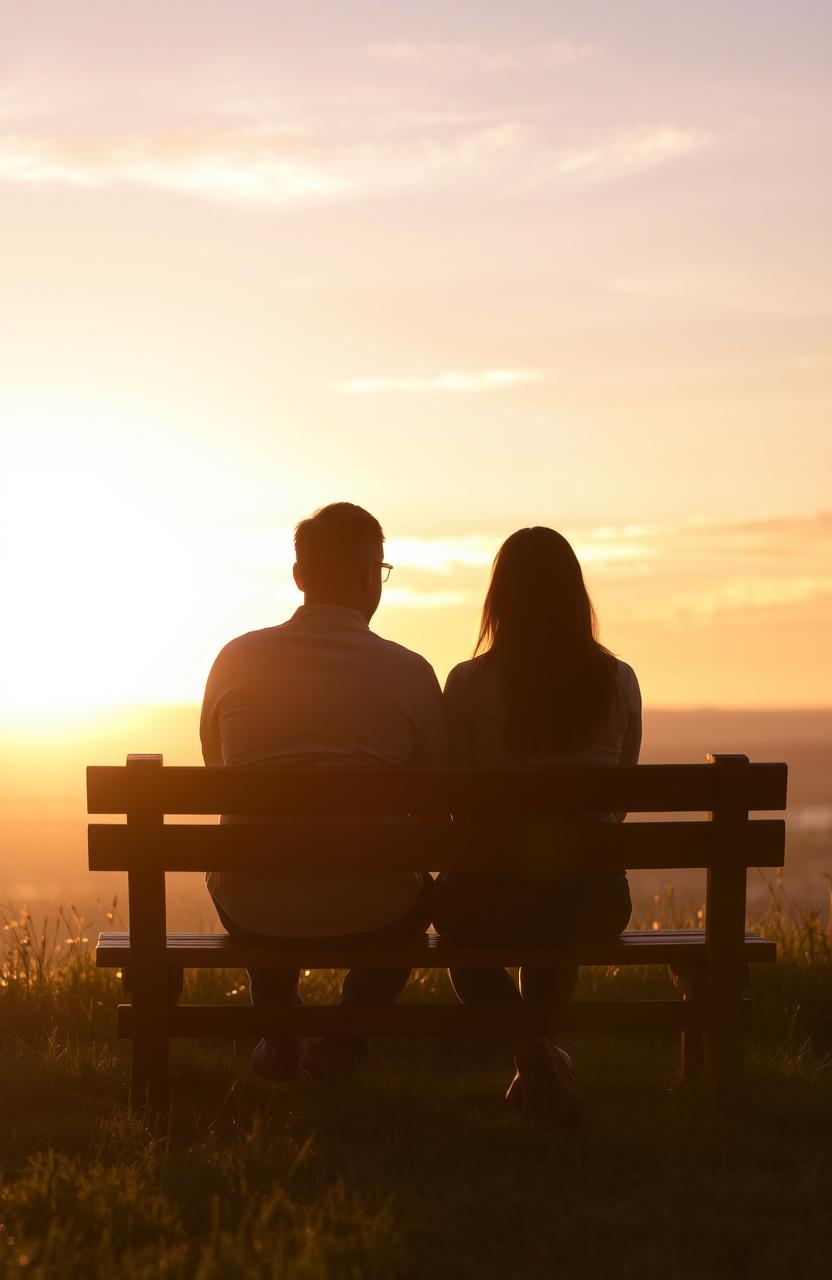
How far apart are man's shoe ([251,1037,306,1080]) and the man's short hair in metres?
1.59

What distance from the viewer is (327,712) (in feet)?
16.3

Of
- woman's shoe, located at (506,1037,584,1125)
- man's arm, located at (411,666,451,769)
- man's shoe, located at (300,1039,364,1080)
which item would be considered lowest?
man's shoe, located at (300,1039,364,1080)

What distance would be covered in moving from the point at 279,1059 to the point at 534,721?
4.82 feet

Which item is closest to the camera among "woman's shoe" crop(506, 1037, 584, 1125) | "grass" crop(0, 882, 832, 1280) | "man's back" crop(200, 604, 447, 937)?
"grass" crop(0, 882, 832, 1280)

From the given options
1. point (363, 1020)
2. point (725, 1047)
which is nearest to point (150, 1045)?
point (363, 1020)

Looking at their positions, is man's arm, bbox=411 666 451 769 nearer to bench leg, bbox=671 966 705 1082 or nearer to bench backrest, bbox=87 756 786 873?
bench backrest, bbox=87 756 786 873

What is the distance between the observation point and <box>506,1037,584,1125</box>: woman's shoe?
4.70 m

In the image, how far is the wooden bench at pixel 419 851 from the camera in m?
4.73

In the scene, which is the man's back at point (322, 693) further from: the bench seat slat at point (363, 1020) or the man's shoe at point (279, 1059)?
the man's shoe at point (279, 1059)

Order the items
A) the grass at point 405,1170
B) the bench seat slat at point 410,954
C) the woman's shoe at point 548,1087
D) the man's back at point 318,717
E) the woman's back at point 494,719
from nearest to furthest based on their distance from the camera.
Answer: the grass at point 405,1170, the woman's shoe at point 548,1087, the bench seat slat at point 410,954, the man's back at point 318,717, the woman's back at point 494,719

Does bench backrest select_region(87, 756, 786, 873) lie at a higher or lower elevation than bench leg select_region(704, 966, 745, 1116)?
higher

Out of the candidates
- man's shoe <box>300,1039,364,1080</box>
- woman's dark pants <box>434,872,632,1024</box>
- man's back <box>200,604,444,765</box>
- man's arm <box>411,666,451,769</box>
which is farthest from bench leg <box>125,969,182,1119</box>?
man's arm <box>411,666,451,769</box>

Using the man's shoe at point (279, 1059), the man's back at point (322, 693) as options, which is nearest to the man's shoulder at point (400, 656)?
the man's back at point (322, 693)

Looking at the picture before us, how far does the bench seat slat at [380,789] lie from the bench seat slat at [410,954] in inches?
18.3
